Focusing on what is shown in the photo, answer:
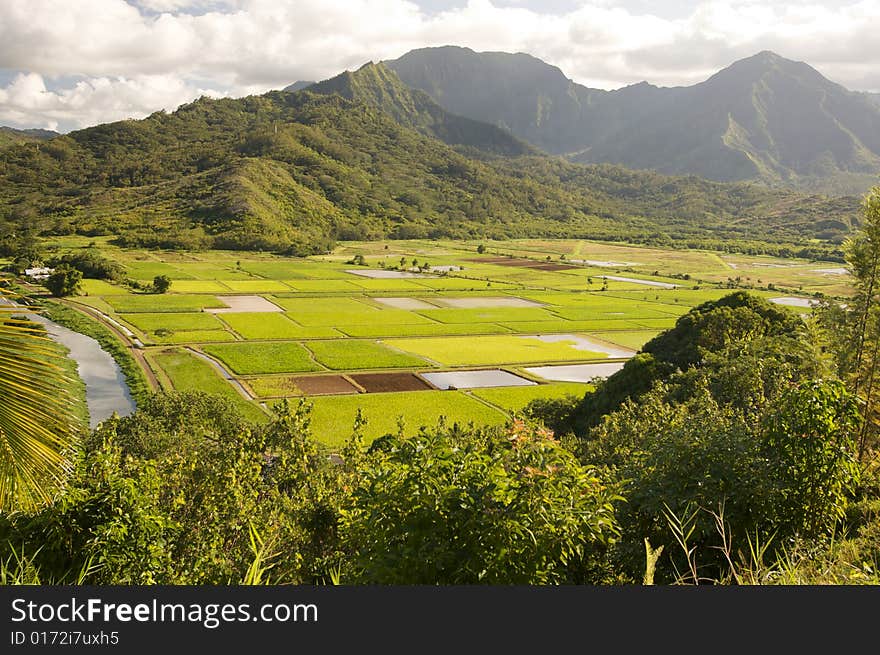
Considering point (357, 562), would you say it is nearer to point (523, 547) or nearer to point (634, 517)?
point (523, 547)

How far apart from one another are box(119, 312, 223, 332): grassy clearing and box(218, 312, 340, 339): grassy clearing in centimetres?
185

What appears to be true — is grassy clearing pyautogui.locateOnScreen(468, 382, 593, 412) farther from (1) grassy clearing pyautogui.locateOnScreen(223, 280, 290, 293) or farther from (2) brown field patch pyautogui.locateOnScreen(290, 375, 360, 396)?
(1) grassy clearing pyautogui.locateOnScreen(223, 280, 290, 293)

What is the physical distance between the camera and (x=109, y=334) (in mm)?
65000

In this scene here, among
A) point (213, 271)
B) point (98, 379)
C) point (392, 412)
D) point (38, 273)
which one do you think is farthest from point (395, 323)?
point (213, 271)

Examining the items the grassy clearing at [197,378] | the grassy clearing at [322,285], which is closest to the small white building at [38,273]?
the grassy clearing at [322,285]

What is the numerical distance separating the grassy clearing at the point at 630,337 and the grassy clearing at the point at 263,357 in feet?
109

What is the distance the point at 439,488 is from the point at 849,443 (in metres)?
6.00

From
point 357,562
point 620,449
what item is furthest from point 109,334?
point 357,562

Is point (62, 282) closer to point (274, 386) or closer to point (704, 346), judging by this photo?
point (274, 386)

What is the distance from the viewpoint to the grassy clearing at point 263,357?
184 ft

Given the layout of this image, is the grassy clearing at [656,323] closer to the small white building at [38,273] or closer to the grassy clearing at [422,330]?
the grassy clearing at [422,330]

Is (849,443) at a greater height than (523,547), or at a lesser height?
greater

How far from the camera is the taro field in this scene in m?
50.8

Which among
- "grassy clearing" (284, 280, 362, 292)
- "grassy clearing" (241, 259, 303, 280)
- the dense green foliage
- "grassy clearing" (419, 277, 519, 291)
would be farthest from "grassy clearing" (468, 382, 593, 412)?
"grassy clearing" (241, 259, 303, 280)
